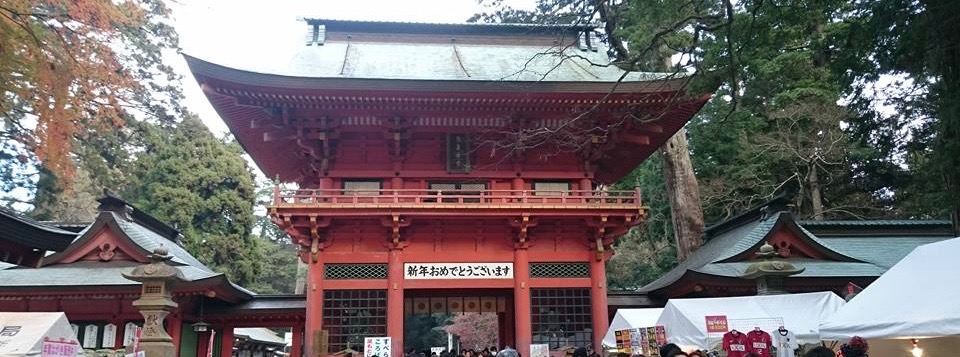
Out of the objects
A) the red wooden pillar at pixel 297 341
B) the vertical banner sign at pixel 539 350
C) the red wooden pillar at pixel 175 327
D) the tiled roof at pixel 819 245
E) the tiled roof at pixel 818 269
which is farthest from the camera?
the red wooden pillar at pixel 297 341

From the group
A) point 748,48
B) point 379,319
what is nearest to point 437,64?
point 379,319

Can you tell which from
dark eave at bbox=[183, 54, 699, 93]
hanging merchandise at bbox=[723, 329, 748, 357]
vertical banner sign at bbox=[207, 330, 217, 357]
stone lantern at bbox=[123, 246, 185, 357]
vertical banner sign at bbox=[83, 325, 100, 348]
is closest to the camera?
hanging merchandise at bbox=[723, 329, 748, 357]

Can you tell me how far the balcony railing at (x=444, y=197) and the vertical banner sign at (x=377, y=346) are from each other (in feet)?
8.53

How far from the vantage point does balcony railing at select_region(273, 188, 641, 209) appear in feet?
43.5

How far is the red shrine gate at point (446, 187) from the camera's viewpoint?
43.3 feet

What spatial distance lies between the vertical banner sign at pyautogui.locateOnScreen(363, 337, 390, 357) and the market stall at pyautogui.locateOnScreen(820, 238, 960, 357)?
26.5ft

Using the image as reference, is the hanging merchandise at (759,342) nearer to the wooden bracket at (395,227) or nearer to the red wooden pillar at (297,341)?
the wooden bracket at (395,227)

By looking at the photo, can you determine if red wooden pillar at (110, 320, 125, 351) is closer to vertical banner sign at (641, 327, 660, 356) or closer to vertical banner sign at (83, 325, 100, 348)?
vertical banner sign at (83, 325, 100, 348)

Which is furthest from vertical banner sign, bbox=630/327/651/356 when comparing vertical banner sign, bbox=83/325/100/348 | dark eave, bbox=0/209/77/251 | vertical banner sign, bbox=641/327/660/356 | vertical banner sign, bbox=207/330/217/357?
vertical banner sign, bbox=83/325/100/348

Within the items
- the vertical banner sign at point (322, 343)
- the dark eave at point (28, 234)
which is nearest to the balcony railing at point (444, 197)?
the vertical banner sign at point (322, 343)

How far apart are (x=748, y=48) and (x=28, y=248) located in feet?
36.0

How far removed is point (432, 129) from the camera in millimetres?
14508

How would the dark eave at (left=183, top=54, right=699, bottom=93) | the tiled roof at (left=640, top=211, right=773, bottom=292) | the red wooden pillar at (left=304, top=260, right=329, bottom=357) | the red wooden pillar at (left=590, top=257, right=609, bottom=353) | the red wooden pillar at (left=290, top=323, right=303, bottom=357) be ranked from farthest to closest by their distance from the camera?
1. the red wooden pillar at (left=290, top=323, right=303, bottom=357)
2. the tiled roof at (left=640, top=211, right=773, bottom=292)
3. the red wooden pillar at (left=590, top=257, right=609, bottom=353)
4. the red wooden pillar at (left=304, top=260, right=329, bottom=357)
5. the dark eave at (left=183, top=54, right=699, bottom=93)

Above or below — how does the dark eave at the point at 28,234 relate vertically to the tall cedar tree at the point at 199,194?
below
